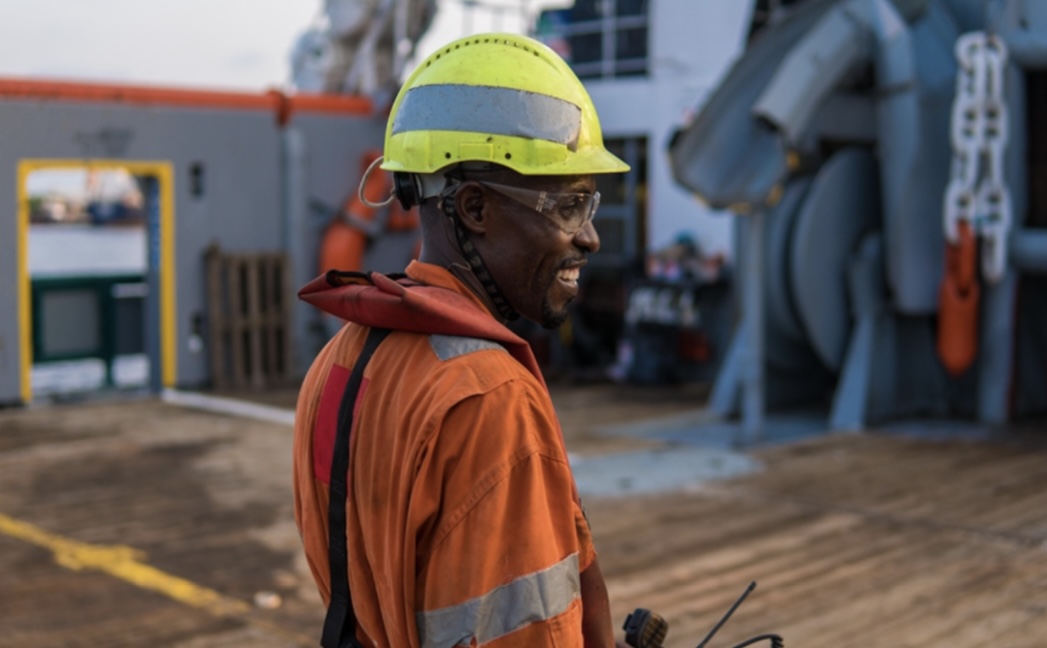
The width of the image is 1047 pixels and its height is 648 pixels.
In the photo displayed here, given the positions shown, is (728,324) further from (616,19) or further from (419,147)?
(419,147)

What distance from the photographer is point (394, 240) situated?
1577 centimetres

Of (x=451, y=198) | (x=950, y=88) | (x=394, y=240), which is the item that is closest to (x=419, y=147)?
(x=451, y=198)

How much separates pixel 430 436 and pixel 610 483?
7.30 metres

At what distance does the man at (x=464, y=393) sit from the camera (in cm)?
214

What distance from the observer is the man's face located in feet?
8.04

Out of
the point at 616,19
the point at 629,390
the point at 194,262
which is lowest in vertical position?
the point at 629,390

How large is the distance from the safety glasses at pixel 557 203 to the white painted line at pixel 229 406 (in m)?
9.90

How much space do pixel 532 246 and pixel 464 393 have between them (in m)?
0.42

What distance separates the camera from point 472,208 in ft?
8.05

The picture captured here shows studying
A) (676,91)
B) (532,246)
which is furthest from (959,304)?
(532,246)

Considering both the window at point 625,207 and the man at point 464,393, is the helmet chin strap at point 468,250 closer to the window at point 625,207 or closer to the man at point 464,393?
the man at point 464,393

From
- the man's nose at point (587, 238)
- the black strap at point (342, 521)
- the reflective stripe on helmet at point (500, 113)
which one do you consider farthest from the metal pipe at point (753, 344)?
the black strap at point (342, 521)

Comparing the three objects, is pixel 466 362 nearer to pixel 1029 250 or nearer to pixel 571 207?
pixel 571 207

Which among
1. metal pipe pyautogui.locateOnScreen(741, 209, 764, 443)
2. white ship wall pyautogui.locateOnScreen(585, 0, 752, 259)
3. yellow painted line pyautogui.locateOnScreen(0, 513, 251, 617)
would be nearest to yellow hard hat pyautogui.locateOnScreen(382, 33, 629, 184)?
yellow painted line pyautogui.locateOnScreen(0, 513, 251, 617)
